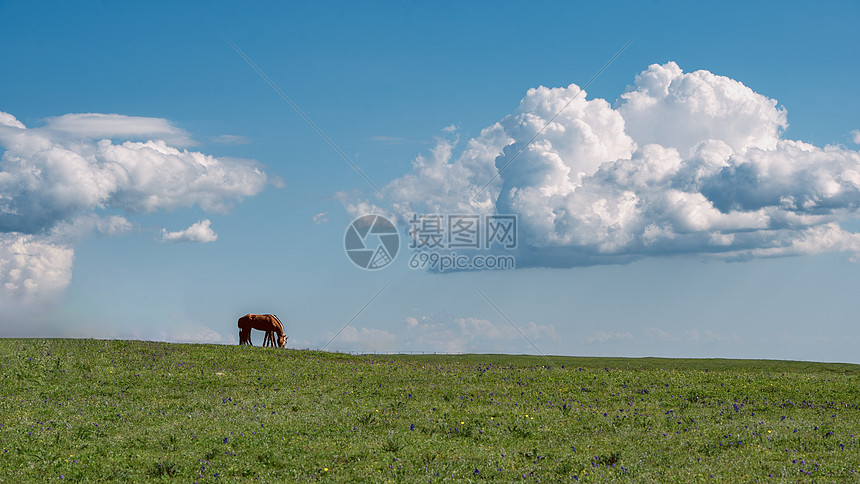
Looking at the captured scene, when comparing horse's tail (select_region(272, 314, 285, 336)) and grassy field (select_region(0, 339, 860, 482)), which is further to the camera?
horse's tail (select_region(272, 314, 285, 336))

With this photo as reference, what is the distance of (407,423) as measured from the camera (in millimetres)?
20688

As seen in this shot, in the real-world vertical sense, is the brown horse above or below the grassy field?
above

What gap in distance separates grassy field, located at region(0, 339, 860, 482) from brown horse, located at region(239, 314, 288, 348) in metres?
13.7

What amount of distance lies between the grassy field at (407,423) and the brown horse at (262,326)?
1372cm

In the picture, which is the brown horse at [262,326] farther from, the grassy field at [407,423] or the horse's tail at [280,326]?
the grassy field at [407,423]

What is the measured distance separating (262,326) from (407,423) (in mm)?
29327

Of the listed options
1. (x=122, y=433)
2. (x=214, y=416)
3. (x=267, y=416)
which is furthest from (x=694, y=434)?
(x=122, y=433)

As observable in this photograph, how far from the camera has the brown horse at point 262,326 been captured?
154 ft

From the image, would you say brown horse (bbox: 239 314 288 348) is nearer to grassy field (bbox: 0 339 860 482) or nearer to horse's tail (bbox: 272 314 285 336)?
horse's tail (bbox: 272 314 285 336)

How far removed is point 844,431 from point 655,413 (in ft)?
17.9

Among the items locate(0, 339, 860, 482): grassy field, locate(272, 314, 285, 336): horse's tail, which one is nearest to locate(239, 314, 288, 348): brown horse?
locate(272, 314, 285, 336): horse's tail

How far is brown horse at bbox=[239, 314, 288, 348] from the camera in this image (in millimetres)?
46938

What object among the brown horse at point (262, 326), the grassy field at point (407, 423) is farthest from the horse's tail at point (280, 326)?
the grassy field at point (407, 423)

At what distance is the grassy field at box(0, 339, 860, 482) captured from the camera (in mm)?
16188
